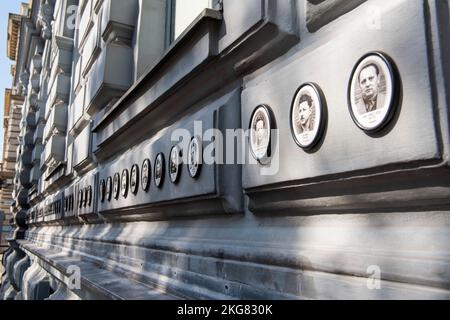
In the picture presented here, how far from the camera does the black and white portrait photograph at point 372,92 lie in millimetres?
578

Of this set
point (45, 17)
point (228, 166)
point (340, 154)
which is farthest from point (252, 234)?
point (45, 17)

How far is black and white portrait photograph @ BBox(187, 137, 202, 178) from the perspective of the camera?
3.74ft

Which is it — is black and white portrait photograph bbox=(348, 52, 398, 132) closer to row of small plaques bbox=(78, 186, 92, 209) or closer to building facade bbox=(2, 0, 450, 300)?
building facade bbox=(2, 0, 450, 300)

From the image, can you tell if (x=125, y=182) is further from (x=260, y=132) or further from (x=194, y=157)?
(x=260, y=132)

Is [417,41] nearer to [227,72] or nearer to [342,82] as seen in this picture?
[342,82]

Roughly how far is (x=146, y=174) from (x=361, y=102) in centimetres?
105

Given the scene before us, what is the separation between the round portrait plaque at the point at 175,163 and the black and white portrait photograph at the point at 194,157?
7 centimetres

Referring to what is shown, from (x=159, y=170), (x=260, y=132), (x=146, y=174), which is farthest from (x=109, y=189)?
(x=260, y=132)

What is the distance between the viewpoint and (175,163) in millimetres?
1304

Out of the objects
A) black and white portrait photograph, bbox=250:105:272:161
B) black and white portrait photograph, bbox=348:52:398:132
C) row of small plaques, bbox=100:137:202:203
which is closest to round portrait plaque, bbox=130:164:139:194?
row of small plaques, bbox=100:137:202:203

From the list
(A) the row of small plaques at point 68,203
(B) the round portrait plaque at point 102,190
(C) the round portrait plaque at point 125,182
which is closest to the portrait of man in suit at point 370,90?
(C) the round portrait plaque at point 125,182

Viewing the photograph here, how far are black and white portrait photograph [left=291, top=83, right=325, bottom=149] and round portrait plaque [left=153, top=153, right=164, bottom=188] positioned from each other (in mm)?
708

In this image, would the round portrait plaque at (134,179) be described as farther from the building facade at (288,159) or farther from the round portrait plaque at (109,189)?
the round portrait plaque at (109,189)

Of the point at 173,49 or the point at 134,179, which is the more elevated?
the point at 173,49
